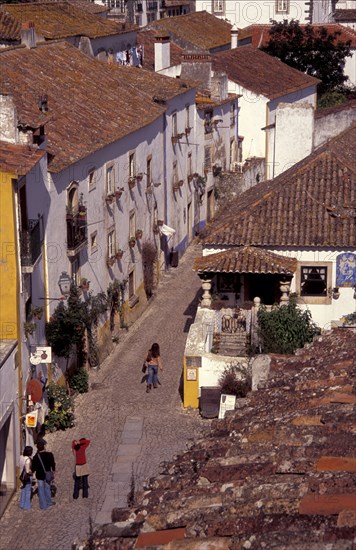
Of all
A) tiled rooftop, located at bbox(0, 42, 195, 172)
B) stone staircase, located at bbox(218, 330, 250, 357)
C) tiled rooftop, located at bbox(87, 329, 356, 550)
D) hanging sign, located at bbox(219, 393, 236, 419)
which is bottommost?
stone staircase, located at bbox(218, 330, 250, 357)

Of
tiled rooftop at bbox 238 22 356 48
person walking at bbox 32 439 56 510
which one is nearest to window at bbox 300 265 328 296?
person walking at bbox 32 439 56 510

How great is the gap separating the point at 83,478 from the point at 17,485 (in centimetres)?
158

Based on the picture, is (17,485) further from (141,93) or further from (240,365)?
(141,93)

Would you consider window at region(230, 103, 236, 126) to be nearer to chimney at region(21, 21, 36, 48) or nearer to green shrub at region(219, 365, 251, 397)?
chimney at region(21, 21, 36, 48)

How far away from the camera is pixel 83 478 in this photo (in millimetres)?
22406

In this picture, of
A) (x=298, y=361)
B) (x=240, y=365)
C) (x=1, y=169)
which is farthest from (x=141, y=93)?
(x=298, y=361)

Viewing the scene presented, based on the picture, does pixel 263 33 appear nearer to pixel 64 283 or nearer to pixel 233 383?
pixel 64 283

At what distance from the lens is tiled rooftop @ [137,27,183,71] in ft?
192

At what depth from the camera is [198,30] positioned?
7169 cm

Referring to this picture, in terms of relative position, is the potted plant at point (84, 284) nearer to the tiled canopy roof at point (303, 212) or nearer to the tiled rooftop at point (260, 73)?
the tiled canopy roof at point (303, 212)

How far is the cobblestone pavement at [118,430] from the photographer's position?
842 inches

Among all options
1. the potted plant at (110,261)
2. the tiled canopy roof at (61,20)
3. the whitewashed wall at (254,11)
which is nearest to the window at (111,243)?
the potted plant at (110,261)

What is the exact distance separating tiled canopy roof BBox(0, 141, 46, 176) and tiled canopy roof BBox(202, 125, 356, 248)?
24.0ft

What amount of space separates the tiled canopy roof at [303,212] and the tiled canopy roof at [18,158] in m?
7.31
